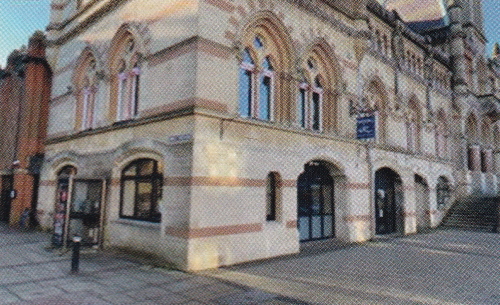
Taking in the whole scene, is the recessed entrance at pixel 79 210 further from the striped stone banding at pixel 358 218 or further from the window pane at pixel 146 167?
the striped stone banding at pixel 358 218

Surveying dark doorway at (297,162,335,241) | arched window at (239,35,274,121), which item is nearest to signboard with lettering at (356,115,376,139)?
dark doorway at (297,162,335,241)

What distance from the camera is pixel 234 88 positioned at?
366 inches

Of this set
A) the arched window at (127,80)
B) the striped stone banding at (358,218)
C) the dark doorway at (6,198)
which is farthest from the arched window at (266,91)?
the dark doorway at (6,198)

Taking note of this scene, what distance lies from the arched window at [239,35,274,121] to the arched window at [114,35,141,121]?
328 cm

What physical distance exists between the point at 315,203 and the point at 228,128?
17.0 ft

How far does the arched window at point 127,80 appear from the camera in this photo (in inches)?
430

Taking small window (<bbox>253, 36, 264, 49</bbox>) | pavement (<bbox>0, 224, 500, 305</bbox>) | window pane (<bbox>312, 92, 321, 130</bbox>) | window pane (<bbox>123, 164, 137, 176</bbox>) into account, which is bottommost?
pavement (<bbox>0, 224, 500, 305</bbox>)

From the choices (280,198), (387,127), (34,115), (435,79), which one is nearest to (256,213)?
(280,198)

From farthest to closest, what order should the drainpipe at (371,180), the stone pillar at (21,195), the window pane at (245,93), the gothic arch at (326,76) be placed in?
the stone pillar at (21,195), the drainpipe at (371,180), the gothic arch at (326,76), the window pane at (245,93)

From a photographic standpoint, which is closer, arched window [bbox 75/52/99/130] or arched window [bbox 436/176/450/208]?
arched window [bbox 75/52/99/130]

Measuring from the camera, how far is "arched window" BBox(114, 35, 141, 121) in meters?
10.9

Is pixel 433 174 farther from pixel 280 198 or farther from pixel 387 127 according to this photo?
pixel 280 198

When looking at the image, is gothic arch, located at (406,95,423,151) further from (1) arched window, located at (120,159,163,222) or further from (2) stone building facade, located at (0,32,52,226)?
(2) stone building facade, located at (0,32,52,226)

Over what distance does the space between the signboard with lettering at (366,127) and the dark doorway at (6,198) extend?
1683 centimetres
